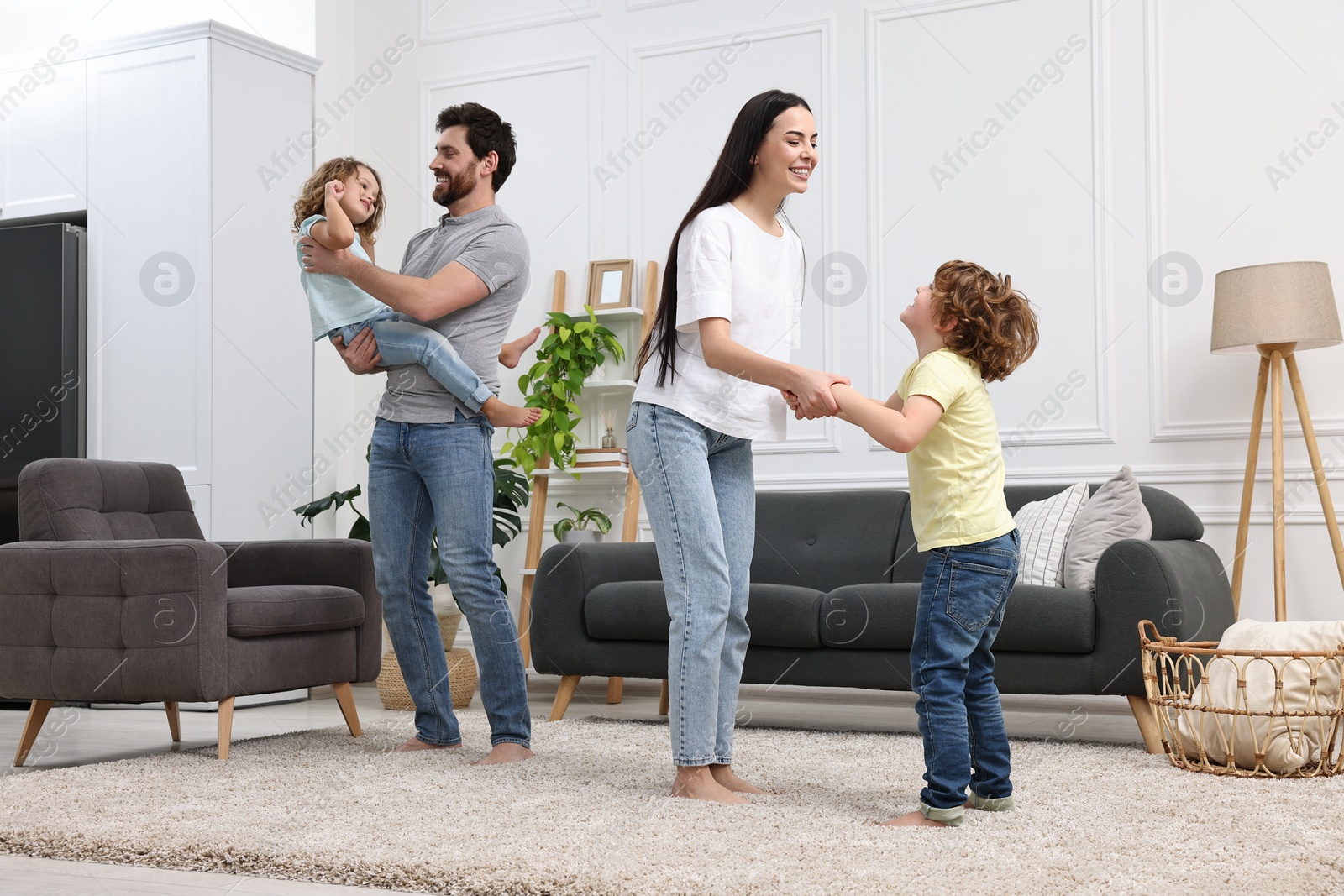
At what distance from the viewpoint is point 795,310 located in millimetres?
2254

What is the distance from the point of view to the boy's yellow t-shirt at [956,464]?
75.0 inches

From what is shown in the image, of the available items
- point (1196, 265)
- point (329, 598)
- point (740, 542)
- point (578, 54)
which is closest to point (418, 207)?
point (578, 54)

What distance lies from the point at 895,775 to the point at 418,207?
344 cm

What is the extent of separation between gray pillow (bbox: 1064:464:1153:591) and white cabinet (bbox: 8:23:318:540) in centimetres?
286

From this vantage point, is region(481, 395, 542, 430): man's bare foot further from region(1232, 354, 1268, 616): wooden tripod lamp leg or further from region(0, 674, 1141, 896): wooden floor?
region(1232, 354, 1268, 616): wooden tripod lamp leg

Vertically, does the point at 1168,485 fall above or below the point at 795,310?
below

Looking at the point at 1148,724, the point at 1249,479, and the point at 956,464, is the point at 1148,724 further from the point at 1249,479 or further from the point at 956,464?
the point at 956,464

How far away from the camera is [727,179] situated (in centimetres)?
217

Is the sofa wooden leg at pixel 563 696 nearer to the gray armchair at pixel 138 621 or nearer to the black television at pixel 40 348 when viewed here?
the gray armchair at pixel 138 621

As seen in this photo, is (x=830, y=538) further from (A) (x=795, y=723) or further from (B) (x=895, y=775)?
(B) (x=895, y=775)

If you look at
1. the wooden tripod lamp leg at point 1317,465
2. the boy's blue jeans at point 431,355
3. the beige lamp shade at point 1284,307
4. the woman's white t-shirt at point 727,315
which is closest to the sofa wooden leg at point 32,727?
the boy's blue jeans at point 431,355

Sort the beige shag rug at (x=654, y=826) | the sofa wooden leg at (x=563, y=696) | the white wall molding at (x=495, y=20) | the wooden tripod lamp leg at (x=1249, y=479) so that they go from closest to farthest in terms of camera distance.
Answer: the beige shag rug at (x=654, y=826) < the sofa wooden leg at (x=563, y=696) < the wooden tripod lamp leg at (x=1249, y=479) < the white wall molding at (x=495, y=20)

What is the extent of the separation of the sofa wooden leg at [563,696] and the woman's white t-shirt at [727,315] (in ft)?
5.15

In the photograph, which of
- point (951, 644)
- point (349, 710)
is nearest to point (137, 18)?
point (349, 710)
